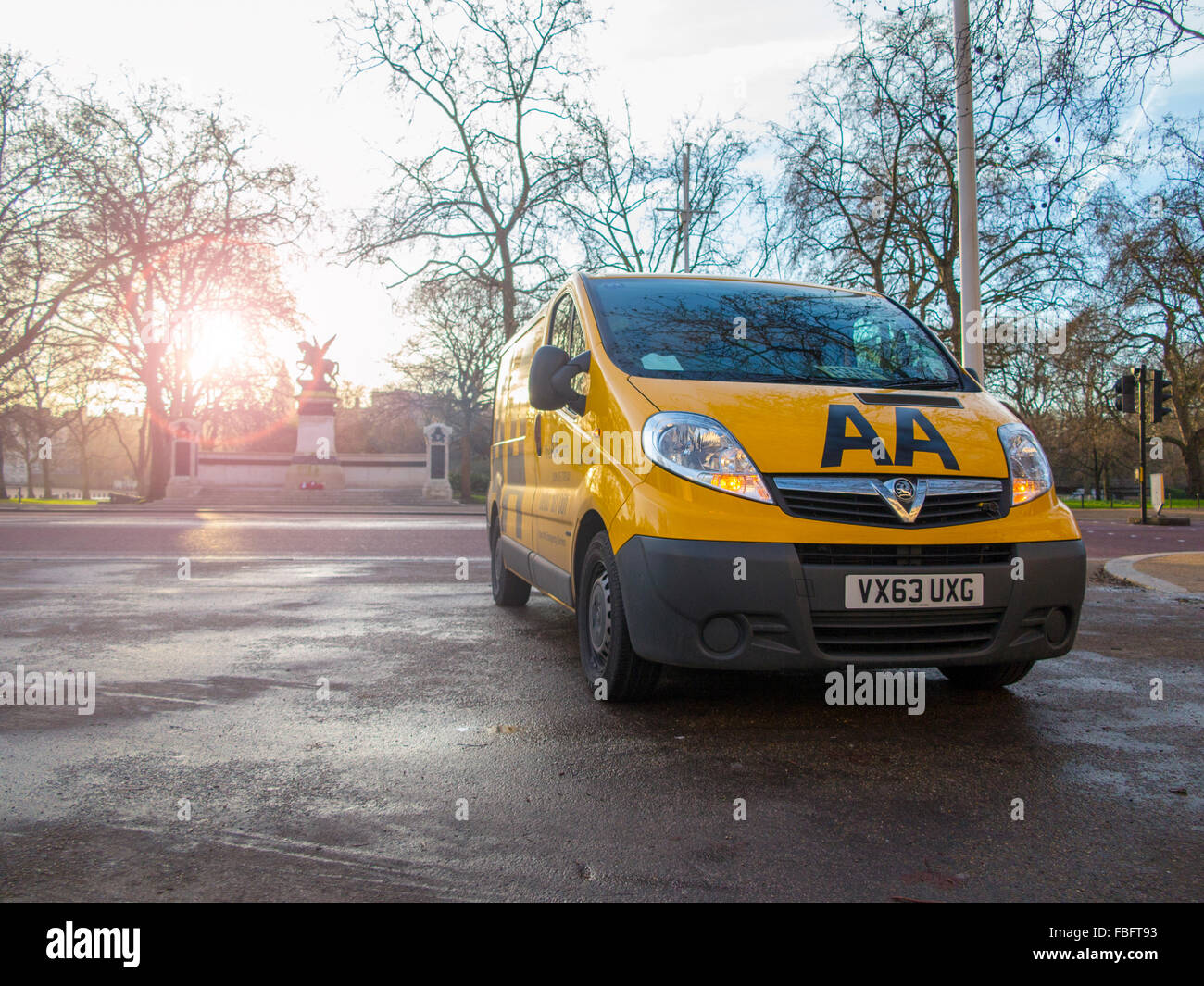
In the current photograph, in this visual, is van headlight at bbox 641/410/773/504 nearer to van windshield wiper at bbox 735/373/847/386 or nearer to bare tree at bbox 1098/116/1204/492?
van windshield wiper at bbox 735/373/847/386

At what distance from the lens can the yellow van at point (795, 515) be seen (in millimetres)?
3545

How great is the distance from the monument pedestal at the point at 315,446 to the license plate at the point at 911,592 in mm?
34535

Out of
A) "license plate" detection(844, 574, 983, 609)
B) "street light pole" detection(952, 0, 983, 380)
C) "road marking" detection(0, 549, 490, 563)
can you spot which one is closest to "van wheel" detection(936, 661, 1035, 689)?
"license plate" detection(844, 574, 983, 609)

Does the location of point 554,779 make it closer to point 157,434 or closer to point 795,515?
point 795,515

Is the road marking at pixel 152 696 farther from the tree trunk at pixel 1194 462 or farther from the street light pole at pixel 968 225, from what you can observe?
the tree trunk at pixel 1194 462

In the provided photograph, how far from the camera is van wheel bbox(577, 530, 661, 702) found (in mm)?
3959

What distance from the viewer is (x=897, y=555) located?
3.61 meters

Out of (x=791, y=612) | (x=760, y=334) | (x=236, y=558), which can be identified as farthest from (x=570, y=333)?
(x=236, y=558)

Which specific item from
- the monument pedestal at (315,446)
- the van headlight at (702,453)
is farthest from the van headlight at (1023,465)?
the monument pedestal at (315,446)

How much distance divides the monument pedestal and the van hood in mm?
33945
